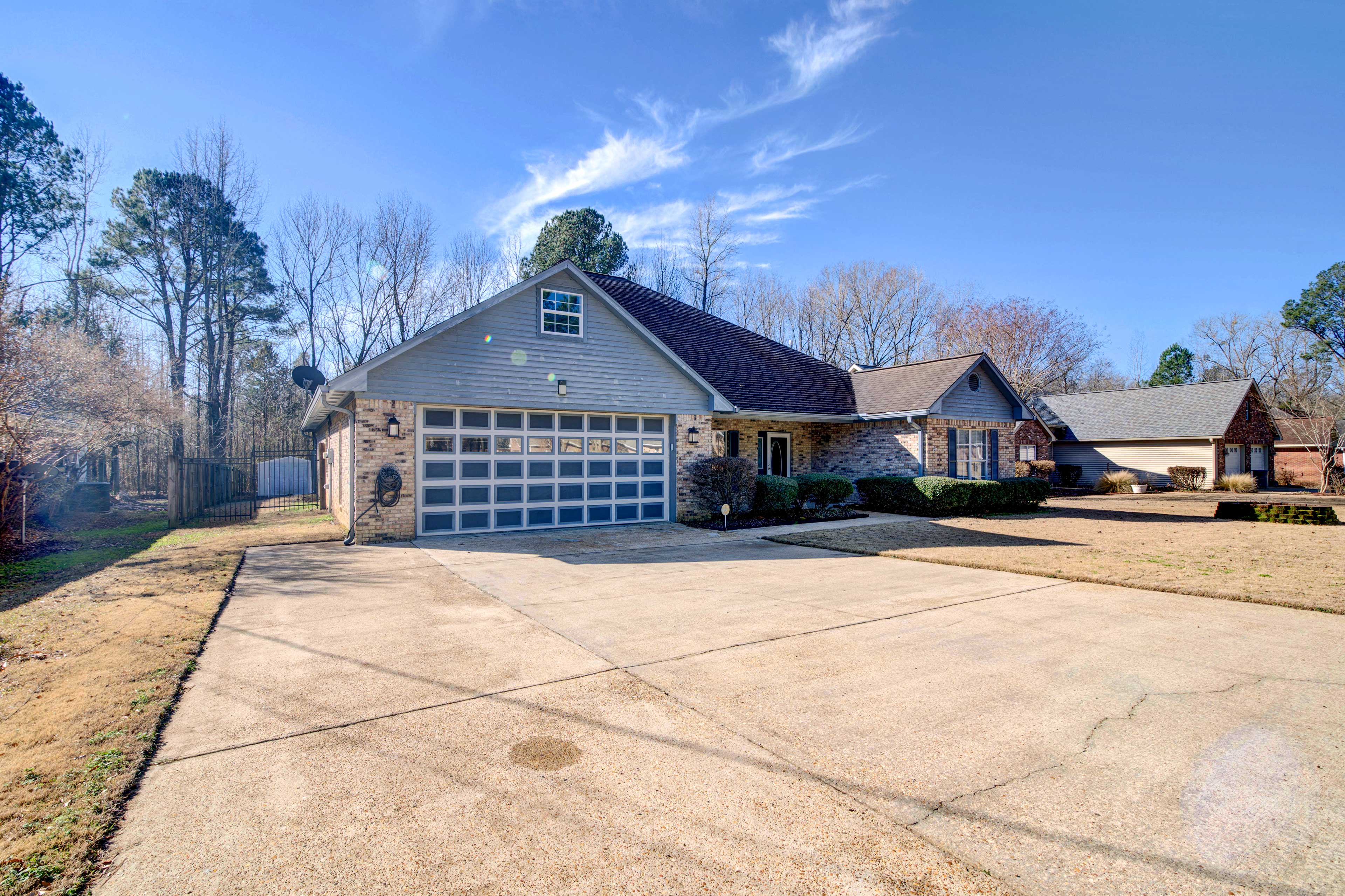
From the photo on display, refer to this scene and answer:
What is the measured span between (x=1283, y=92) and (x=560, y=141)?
16977 millimetres

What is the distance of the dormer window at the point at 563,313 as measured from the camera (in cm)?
1288

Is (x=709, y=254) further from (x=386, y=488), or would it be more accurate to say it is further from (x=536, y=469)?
(x=386, y=488)

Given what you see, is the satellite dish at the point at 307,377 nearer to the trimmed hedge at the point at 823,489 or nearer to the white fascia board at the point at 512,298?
the white fascia board at the point at 512,298

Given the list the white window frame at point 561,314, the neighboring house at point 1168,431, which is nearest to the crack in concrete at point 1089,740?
the white window frame at point 561,314

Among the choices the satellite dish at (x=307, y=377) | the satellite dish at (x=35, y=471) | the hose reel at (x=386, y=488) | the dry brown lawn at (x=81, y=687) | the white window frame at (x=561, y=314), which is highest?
the white window frame at (x=561, y=314)

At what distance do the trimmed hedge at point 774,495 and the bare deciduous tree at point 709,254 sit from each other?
1958 centimetres

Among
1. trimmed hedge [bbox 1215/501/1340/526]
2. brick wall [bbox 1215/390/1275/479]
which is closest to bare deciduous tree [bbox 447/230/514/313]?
trimmed hedge [bbox 1215/501/1340/526]

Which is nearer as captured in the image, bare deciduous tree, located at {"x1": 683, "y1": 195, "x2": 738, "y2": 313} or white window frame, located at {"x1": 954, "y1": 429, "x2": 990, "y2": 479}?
white window frame, located at {"x1": 954, "y1": 429, "x2": 990, "y2": 479}

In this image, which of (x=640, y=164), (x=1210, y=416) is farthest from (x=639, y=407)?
(x=1210, y=416)

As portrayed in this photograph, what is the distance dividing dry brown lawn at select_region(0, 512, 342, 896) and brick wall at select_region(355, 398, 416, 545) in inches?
83.8

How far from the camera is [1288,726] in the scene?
3.73 meters

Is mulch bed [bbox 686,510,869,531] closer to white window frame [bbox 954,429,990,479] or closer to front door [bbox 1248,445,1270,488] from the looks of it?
white window frame [bbox 954,429,990,479]

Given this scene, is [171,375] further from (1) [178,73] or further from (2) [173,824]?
(2) [173,824]

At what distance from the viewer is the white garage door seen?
11.9 m
